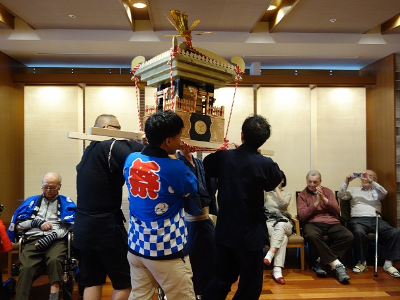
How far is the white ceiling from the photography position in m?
3.61

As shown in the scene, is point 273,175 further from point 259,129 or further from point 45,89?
point 45,89

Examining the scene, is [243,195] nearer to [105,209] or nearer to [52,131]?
[105,209]

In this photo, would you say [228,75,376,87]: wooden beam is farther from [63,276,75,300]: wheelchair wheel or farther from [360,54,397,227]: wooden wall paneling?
[63,276,75,300]: wheelchair wheel

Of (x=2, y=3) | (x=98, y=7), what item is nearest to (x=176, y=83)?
(x=98, y=7)

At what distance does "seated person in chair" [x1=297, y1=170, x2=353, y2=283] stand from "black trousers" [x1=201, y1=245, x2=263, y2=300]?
201 centimetres

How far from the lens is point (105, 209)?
2.28 m

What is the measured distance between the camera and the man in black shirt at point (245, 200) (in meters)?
2.33

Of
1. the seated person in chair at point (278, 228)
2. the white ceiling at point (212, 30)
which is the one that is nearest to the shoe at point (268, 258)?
the seated person in chair at point (278, 228)

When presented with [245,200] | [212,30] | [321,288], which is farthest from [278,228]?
[212,30]

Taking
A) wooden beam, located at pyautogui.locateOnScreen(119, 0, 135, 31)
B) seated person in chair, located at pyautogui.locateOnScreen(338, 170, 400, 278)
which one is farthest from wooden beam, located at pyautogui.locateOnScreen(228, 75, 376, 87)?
wooden beam, located at pyautogui.locateOnScreen(119, 0, 135, 31)

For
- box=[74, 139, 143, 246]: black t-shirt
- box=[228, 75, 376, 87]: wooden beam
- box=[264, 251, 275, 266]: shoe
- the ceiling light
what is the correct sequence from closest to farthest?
box=[74, 139, 143, 246]: black t-shirt, the ceiling light, box=[264, 251, 275, 266]: shoe, box=[228, 75, 376, 87]: wooden beam

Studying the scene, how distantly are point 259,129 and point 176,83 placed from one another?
580 millimetres

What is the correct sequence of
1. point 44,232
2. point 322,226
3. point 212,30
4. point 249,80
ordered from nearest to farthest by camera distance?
point 44,232
point 212,30
point 322,226
point 249,80

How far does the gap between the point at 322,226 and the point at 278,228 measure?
1.93ft
